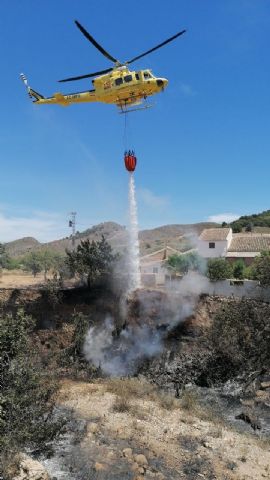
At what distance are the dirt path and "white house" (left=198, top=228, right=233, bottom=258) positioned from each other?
133 ft

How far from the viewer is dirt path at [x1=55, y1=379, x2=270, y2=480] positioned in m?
15.5

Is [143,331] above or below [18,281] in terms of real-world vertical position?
below

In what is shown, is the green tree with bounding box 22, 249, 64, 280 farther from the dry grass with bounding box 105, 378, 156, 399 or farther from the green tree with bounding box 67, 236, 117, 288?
the dry grass with bounding box 105, 378, 156, 399

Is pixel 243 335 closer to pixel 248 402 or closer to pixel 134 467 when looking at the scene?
pixel 248 402

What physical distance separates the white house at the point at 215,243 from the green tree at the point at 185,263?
7.47 meters

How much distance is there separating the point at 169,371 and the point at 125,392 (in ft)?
19.7

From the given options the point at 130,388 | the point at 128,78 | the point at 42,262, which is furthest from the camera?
the point at 42,262

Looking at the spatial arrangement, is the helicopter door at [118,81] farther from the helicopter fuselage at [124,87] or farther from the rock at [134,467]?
the rock at [134,467]

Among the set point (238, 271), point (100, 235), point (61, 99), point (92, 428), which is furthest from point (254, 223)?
point (92, 428)

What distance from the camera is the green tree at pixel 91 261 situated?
1476 inches

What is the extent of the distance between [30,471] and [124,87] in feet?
77.3

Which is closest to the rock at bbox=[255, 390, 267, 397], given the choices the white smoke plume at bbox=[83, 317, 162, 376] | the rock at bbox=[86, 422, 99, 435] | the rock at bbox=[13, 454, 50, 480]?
the white smoke plume at bbox=[83, 317, 162, 376]

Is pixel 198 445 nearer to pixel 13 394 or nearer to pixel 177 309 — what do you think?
pixel 13 394

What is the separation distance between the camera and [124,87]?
3002 cm
